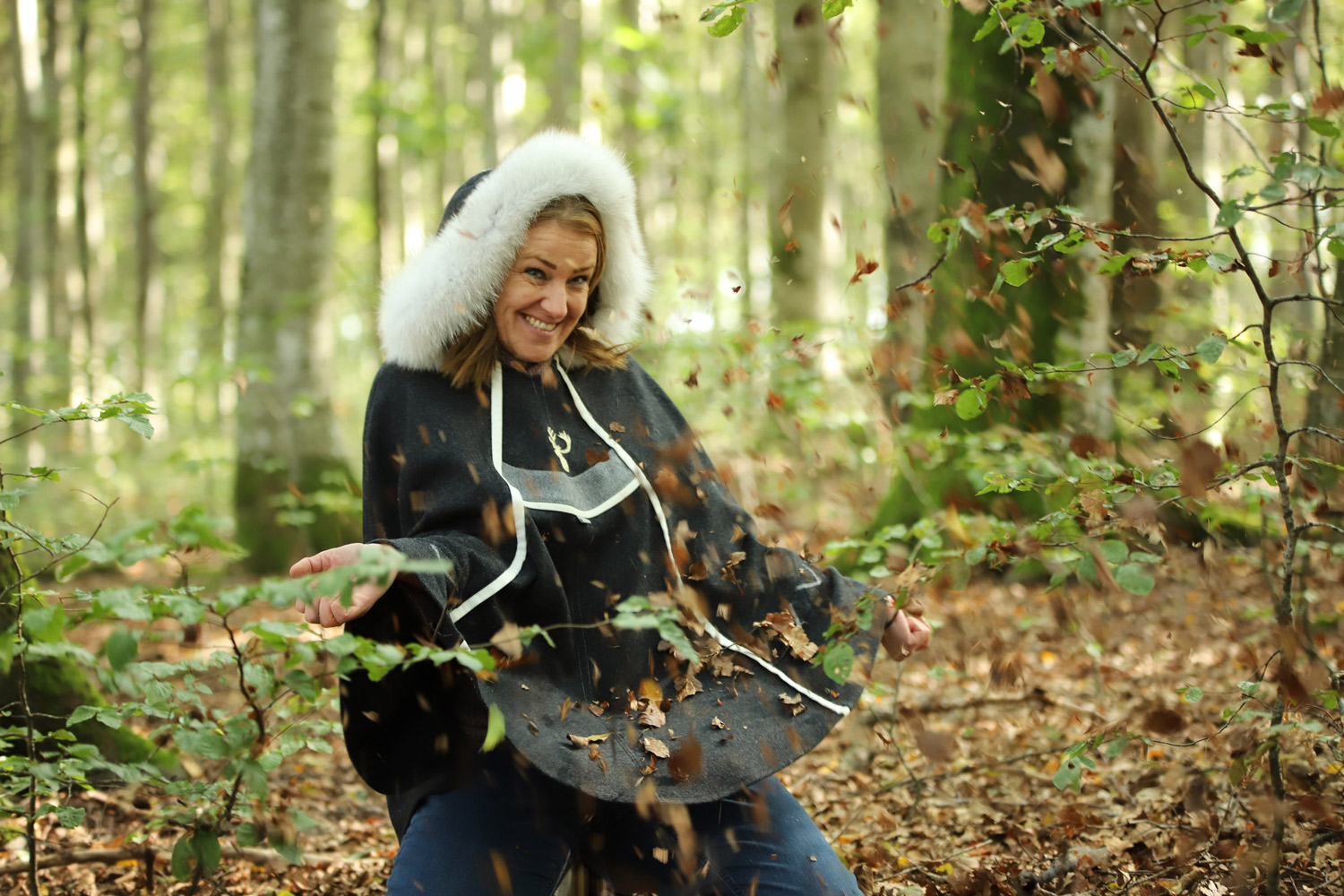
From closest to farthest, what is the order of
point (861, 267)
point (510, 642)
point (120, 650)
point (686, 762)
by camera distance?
point (120, 650), point (510, 642), point (686, 762), point (861, 267)

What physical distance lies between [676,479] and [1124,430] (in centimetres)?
441

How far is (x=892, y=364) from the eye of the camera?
138 inches

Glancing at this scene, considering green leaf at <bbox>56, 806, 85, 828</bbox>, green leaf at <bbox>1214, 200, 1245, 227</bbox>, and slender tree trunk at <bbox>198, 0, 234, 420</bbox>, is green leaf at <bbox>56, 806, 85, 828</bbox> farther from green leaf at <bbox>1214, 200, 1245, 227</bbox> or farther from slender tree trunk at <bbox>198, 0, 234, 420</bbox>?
slender tree trunk at <bbox>198, 0, 234, 420</bbox>

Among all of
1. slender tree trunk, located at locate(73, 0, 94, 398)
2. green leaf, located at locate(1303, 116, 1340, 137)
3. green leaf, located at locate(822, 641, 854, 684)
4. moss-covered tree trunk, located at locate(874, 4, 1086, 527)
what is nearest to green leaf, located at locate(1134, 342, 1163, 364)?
green leaf, located at locate(1303, 116, 1340, 137)

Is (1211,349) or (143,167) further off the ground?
(143,167)

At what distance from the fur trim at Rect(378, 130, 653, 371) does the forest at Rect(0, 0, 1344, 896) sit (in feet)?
1.16

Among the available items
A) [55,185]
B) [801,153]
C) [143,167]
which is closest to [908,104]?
[801,153]

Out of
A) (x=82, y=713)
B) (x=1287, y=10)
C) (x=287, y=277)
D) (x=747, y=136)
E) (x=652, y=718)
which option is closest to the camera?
(x=1287, y=10)

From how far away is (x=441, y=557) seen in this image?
213 cm

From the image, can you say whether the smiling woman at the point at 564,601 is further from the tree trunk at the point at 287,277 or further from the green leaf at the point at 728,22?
the tree trunk at the point at 287,277

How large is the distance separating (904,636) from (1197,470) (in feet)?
2.88

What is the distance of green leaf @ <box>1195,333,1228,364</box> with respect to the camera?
1.91 meters

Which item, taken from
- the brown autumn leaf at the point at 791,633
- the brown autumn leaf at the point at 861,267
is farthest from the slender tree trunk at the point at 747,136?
the brown autumn leaf at the point at 791,633

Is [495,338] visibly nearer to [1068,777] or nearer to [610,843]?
[610,843]
